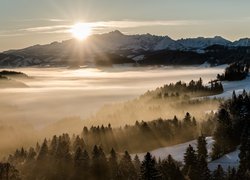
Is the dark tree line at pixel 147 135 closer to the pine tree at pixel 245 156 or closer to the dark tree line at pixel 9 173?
the pine tree at pixel 245 156

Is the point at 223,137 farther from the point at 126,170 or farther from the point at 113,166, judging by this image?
the point at 126,170

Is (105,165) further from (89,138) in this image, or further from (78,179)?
(89,138)

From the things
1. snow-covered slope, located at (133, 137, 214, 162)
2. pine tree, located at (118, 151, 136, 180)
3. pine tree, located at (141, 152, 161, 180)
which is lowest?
snow-covered slope, located at (133, 137, 214, 162)

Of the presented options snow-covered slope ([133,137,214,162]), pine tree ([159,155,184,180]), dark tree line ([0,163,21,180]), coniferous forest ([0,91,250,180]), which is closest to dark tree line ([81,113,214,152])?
coniferous forest ([0,91,250,180])

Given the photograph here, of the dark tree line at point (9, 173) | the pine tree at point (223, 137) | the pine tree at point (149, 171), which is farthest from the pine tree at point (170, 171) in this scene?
the dark tree line at point (9, 173)

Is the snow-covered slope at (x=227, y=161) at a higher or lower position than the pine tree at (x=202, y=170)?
lower

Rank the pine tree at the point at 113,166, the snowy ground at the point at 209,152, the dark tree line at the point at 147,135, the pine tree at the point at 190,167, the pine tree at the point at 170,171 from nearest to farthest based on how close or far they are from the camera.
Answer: the pine tree at the point at 170,171, the pine tree at the point at 190,167, the pine tree at the point at 113,166, the snowy ground at the point at 209,152, the dark tree line at the point at 147,135

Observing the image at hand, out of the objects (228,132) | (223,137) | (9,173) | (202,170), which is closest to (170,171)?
(202,170)

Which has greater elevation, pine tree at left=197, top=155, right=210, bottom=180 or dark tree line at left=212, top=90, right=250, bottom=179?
dark tree line at left=212, top=90, right=250, bottom=179

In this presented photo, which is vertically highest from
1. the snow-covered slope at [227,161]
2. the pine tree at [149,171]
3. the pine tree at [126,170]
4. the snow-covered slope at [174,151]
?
the pine tree at [149,171]

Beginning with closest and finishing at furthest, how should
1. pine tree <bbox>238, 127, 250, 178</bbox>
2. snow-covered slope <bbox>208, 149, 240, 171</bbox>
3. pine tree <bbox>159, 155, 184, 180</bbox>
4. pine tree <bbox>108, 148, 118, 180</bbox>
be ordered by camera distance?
pine tree <bbox>159, 155, 184, 180</bbox> → pine tree <bbox>238, 127, 250, 178</bbox> → pine tree <bbox>108, 148, 118, 180</bbox> → snow-covered slope <bbox>208, 149, 240, 171</bbox>

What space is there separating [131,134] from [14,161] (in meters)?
52.2

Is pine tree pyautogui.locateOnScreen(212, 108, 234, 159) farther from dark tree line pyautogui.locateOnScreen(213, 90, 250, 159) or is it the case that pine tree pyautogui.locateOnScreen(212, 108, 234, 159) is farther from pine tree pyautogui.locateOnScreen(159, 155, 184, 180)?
pine tree pyautogui.locateOnScreen(159, 155, 184, 180)

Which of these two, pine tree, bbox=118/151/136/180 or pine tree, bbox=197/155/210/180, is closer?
pine tree, bbox=197/155/210/180
